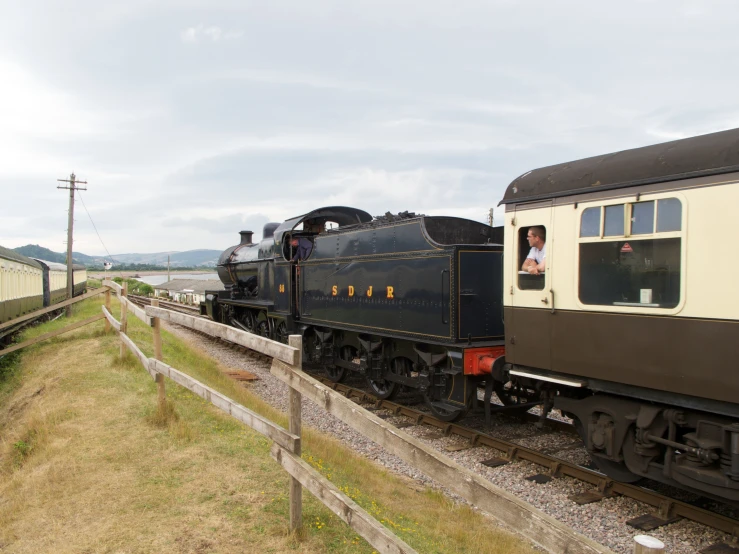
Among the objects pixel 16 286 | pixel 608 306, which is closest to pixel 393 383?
pixel 608 306

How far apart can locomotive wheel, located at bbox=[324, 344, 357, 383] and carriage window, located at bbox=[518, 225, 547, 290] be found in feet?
17.4

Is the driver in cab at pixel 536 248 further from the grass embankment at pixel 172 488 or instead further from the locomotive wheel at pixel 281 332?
the locomotive wheel at pixel 281 332

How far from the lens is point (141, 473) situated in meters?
4.89

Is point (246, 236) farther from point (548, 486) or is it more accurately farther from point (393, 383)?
point (548, 486)

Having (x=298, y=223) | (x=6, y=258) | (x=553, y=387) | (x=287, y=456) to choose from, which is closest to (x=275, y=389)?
(x=298, y=223)

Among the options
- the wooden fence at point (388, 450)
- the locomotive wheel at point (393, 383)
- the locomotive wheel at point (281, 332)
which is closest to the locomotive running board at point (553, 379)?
the wooden fence at point (388, 450)

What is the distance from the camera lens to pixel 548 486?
19.8 ft

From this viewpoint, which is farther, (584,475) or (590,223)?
(584,475)

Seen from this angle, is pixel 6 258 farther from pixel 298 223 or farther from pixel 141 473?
pixel 141 473

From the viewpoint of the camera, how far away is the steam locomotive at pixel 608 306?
4.49 metres

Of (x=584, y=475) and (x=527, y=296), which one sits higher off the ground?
(x=527, y=296)

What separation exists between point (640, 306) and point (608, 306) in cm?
33

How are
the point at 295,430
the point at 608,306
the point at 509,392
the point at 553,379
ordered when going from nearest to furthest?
the point at 295,430
the point at 608,306
the point at 553,379
the point at 509,392

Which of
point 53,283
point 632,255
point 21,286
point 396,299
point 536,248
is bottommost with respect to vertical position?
point 53,283
